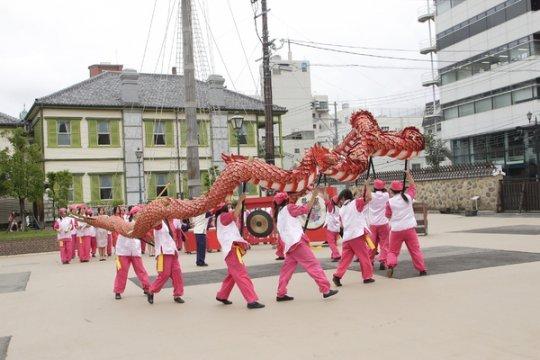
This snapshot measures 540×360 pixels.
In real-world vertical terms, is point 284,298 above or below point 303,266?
below

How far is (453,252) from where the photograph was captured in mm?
12289

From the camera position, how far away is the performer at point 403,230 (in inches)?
365

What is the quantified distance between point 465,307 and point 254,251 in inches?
388

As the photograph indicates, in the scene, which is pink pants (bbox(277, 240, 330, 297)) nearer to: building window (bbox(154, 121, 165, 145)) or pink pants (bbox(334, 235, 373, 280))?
pink pants (bbox(334, 235, 373, 280))

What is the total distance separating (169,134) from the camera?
104 ft

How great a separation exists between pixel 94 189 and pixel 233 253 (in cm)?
2387

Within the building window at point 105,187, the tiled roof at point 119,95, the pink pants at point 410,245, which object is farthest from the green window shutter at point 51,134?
the pink pants at point 410,245

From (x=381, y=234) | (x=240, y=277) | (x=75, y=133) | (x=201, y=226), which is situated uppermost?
(x=75, y=133)

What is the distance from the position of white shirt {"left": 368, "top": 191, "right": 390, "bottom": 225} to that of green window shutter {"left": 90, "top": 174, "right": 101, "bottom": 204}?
22082mm

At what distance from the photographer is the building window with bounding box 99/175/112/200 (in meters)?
30.1

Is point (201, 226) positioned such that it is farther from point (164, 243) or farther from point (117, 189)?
point (117, 189)

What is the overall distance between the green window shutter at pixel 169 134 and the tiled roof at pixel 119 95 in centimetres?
135

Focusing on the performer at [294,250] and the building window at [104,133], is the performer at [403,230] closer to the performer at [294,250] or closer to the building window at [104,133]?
the performer at [294,250]

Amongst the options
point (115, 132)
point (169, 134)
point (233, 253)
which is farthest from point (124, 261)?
point (169, 134)
